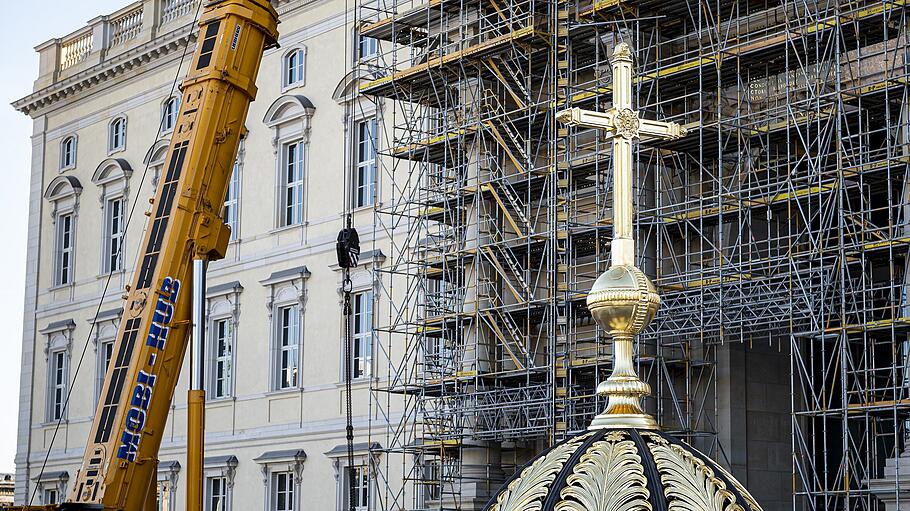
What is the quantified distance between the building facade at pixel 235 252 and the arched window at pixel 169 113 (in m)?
0.05

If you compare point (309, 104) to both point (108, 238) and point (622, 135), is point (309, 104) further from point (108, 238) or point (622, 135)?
point (622, 135)

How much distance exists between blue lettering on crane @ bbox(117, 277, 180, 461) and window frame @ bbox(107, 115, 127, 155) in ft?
62.1

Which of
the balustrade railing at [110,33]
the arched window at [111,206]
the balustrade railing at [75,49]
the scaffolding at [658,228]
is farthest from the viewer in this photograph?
the balustrade railing at [75,49]

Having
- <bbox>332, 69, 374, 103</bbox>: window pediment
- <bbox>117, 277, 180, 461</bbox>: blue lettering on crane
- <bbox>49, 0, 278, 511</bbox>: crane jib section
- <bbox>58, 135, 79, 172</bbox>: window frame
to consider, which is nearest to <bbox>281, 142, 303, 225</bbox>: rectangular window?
<bbox>332, 69, 374, 103</bbox>: window pediment

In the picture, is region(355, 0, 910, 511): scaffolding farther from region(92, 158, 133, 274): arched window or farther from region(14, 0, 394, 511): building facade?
region(92, 158, 133, 274): arched window

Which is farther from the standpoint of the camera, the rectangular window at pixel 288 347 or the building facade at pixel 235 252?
the rectangular window at pixel 288 347

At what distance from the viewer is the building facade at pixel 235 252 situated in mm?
29547

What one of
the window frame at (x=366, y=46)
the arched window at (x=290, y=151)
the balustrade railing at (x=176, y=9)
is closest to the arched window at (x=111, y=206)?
the balustrade railing at (x=176, y=9)

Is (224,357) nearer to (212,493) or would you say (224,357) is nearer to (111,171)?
(212,493)

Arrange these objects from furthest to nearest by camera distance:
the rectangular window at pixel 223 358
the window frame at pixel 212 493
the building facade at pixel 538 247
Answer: the rectangular window at pixel 223 358, the window frame at pixel 212 493, the building facade at pixel 538 247

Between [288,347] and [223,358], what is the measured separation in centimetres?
252

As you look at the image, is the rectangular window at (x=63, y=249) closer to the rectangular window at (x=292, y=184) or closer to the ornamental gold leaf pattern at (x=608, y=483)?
the rectangular window at (x=292, y=184)

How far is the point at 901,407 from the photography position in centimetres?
1800

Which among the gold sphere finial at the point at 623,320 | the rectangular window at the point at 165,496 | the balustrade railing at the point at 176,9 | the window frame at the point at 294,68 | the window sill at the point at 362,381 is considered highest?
the balustrade railing at the point at 176,9
